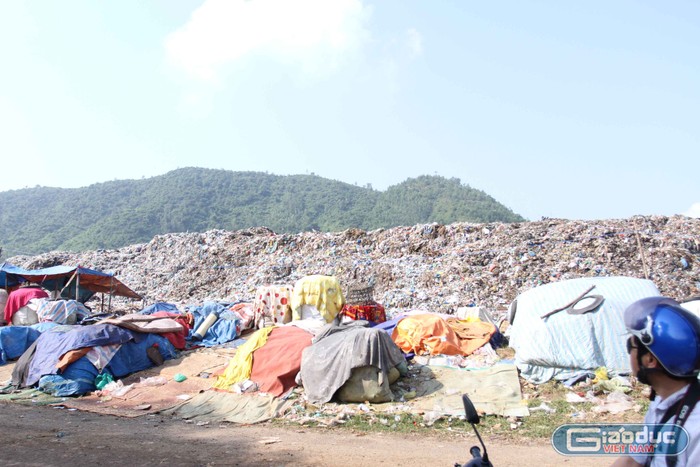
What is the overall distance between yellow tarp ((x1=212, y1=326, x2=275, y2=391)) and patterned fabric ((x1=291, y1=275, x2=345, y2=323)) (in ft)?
4.56

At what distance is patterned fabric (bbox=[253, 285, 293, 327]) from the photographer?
10758mm

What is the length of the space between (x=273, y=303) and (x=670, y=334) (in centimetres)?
967

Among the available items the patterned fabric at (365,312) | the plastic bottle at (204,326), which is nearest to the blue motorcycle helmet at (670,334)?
the patterned fabric at (365,312)

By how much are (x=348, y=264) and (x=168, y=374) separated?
8.64m

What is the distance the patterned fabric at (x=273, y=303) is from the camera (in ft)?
35.3

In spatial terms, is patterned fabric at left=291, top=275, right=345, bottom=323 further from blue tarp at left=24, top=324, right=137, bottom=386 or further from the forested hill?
the forested hill

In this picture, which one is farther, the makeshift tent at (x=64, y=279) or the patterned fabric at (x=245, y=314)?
the makeshift tent at (x=64, y=279)

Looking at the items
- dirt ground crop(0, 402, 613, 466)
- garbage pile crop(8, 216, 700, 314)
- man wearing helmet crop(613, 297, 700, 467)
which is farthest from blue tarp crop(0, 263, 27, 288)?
man wearing helmet crop(613, 297, 700, 467)

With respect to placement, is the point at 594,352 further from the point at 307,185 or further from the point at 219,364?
the point at 307,185

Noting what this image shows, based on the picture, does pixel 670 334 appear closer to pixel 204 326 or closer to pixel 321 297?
pixel 321 297

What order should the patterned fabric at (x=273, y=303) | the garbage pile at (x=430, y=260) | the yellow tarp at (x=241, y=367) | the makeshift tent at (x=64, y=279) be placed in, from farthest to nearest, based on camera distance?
the garbage pile at (x=430, y=260), the makeshift tent at (x=64, y=279), the patterned fabric at (x=273, y=303), the yellow tarp at (x=241, y=367)

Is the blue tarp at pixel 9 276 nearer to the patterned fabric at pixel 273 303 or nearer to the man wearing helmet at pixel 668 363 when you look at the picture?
the patterned fabric at pixel 273 303

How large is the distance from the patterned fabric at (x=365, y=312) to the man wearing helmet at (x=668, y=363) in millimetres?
8466

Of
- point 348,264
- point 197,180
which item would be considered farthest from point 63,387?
point 197,180
